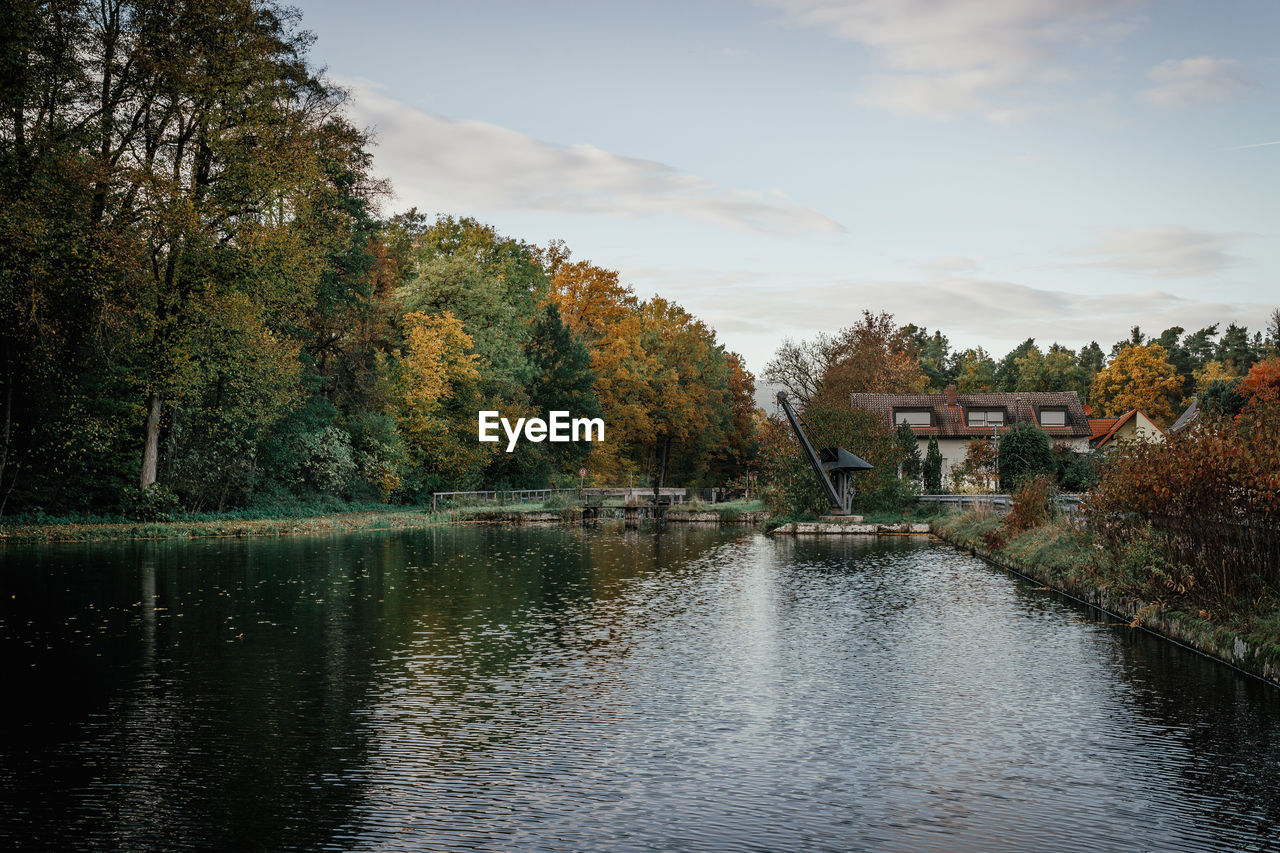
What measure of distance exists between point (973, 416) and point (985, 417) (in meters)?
0.80

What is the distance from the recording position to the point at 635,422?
71.7 metres

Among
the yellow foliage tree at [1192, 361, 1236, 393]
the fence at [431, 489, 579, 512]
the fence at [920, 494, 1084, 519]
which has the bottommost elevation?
the fence at [431, 489, 579, 512]

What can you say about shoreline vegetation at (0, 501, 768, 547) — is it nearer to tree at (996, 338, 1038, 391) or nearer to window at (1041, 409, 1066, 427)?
window at (1041, 409, 1066, 427)

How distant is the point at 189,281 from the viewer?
1390 inches

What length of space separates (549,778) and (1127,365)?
98421mm

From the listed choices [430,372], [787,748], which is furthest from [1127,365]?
[787,748]

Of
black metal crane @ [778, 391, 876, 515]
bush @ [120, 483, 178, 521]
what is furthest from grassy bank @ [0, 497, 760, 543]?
black metal crane @ [778, 391, 876, 515]

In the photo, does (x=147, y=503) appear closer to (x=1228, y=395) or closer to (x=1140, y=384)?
(x=1228, y=395)

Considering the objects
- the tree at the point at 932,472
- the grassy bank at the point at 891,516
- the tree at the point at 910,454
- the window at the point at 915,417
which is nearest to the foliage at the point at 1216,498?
the grassy bank at the point at 891,516

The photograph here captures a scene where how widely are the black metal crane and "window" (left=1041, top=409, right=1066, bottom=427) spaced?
3446 centimetres

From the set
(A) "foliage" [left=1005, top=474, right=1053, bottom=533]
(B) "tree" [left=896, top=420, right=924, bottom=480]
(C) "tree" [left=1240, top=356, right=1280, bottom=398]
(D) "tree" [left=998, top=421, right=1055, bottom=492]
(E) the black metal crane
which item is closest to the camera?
(A) "foliage" [left=1005, top=474, right=1053, bottom=533]

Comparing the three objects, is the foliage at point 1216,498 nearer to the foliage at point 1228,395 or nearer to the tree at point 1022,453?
the foliage at point 1228,395

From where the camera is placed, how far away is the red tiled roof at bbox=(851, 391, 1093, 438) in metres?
69.8

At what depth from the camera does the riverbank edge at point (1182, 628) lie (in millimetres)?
12172
